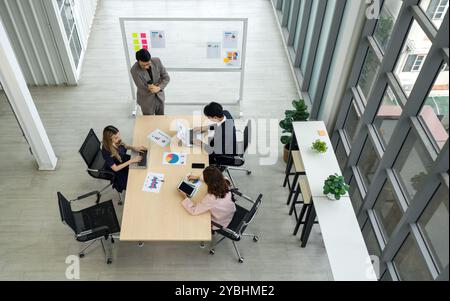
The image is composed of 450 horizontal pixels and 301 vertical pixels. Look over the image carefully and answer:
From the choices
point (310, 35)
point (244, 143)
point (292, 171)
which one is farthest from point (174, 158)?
point (310, 35)

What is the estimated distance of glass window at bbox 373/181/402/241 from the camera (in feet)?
14.5

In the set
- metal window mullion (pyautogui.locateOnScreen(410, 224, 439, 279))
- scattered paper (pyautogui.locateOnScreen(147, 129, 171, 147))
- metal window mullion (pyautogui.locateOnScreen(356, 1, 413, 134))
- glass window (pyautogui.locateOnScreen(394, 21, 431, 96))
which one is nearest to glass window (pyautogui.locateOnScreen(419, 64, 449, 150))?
glass window (pyautogui.locateOnScreen(394, 21, 431, 96))

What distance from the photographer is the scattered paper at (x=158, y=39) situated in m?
6.14

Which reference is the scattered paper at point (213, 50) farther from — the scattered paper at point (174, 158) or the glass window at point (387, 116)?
the glass window at point (387, 116)

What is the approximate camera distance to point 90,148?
5.28m

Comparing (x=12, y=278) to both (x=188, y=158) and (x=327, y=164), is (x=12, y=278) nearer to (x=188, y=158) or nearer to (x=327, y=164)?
(x=188, y=158)

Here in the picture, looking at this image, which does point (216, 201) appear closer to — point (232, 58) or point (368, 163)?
point (368, 163)

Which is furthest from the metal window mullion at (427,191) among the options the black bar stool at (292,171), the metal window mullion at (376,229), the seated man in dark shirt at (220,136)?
the seated man in dark shirt at (220,136)

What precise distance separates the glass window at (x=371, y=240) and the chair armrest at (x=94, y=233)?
3.03 metres

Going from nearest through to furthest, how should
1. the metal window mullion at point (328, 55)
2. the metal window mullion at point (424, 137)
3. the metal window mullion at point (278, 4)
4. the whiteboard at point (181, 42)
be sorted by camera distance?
1. the metal window mullion at point (424, 137)
2. the metal window mullion at point (328, 55)
3. the whiteboard at point (181, 42)
4. the metal window mullion at point (278, 4)

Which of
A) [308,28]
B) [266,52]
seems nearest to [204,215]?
[308,28]

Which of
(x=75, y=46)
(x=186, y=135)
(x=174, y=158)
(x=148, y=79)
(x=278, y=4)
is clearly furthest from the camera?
(x=278, y=4)

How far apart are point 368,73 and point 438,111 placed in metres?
1.41
